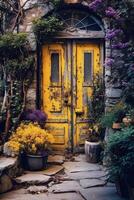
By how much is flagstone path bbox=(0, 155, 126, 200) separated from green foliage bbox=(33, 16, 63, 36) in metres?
2.68

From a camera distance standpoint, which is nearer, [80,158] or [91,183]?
[91,183]

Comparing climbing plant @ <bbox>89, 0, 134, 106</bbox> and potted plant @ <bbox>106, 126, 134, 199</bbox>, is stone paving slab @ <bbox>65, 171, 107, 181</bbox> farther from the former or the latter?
climbing plant @ <bbox>89, 0, 134, 106</bbox>

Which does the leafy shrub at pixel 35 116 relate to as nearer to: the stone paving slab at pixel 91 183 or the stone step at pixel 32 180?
the stone step at pixel 32 180

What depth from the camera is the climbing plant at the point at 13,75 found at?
28.5ft

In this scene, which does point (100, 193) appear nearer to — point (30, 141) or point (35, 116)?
point (30, 141)

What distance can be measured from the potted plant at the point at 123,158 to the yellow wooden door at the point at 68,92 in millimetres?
2953

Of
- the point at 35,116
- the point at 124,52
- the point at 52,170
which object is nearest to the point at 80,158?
the point at 52,170

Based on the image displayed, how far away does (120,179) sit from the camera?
6336mm

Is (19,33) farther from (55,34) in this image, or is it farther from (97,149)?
(97,149)

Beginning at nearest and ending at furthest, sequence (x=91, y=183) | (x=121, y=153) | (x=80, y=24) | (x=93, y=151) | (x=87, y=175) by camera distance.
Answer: (x=121, y=153) < (x=91, y=183) < (x=87, y=175) < (x=93, y=151) < (x=80, y=24)

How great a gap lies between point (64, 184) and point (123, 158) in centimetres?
169

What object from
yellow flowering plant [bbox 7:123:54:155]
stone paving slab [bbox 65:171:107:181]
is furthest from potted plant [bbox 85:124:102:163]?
yellow flowering plant [bbox 7:123:54:155]

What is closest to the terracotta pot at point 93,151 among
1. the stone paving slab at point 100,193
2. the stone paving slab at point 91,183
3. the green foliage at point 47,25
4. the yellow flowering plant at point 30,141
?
the yellow flowering plant at point 30,141

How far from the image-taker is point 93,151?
8609 millimetres
